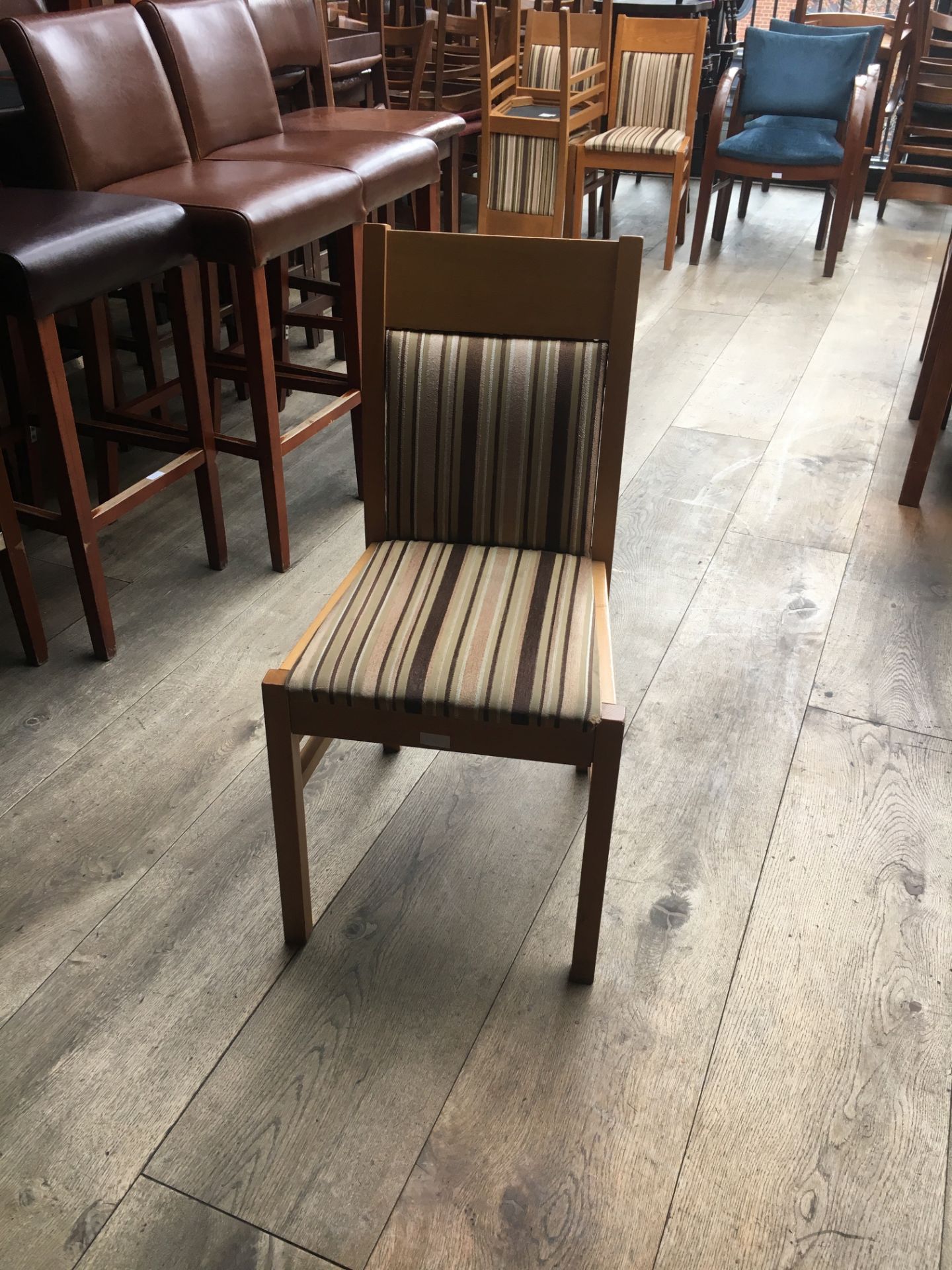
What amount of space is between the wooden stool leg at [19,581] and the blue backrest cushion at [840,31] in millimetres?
3972

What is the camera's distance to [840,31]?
4633 millimetres

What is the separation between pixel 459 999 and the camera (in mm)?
1372

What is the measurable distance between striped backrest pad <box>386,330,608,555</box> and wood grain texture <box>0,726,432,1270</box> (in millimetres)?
508

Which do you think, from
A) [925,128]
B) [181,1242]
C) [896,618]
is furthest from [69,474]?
[925,128]

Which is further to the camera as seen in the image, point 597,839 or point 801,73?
point 801,73

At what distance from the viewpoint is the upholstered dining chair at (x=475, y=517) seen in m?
1.24

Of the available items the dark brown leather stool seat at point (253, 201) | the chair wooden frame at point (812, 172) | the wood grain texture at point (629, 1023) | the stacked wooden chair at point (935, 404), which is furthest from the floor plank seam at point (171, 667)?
the chair wooden frame at point (812, 172)

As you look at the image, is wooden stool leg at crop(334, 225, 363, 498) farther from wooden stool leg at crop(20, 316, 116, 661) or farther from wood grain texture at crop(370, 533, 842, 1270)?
wood grain texture at crop(370, 533, 842, 1270)

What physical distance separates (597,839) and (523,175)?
12.1ft

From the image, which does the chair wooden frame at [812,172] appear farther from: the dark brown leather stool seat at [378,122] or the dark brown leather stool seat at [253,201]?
the dark brown leather stool seat at [253,201]

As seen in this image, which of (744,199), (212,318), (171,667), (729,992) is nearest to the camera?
(729,992)

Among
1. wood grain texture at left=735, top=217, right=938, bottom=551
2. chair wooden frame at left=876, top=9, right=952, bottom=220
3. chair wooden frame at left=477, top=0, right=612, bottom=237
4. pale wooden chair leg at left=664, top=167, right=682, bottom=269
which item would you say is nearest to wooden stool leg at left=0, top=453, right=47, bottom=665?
wood grain texture at left=735, top=217, right=938, bottom=551

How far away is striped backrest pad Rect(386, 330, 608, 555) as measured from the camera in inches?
55.7

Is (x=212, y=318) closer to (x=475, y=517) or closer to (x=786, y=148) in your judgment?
(x=475, y=517)
